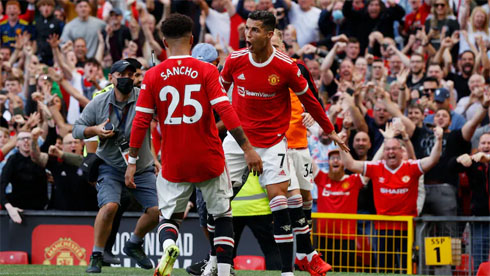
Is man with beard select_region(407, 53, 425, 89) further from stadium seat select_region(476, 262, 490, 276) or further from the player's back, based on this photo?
the player's back

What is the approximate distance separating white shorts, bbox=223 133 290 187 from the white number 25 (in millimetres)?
1259

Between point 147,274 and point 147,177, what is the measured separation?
1108mm

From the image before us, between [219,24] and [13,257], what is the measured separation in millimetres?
7043

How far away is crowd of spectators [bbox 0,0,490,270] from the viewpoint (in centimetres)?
1303

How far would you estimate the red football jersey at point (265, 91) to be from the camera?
8.88 m

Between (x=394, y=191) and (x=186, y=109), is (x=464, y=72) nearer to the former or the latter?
(x=394, y=191)

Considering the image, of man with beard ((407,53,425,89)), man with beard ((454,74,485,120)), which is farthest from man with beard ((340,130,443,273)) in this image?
man with beard ((407,53,425,89))

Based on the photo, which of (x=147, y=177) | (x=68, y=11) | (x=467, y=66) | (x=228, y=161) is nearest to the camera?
(x=228, y=161)

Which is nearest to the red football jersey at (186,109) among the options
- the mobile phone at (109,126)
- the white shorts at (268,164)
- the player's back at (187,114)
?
the player's back at (187,114)

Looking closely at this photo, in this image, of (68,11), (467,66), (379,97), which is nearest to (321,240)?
(379,97)

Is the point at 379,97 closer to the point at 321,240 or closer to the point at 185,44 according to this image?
the point at 321,240

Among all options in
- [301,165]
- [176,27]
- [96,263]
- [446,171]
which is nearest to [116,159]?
[96,263]

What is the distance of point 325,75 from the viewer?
53.5 ft

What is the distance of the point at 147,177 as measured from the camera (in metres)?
10.5
